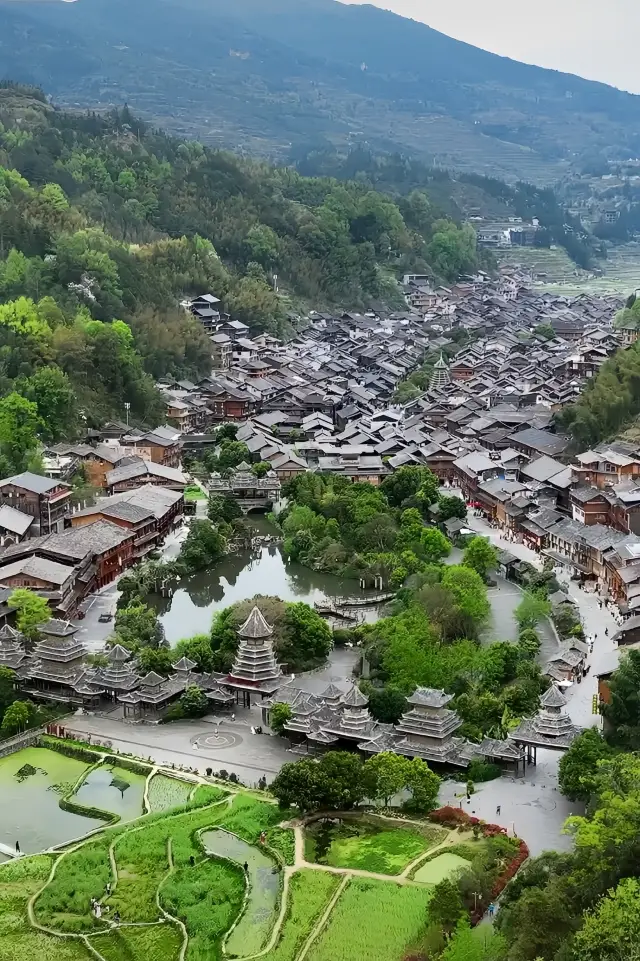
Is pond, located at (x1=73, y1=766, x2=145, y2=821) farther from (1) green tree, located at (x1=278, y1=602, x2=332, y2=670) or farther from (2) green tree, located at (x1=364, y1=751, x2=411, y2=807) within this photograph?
(1) green tree, located at (x1=278, y1=602, x2=332, y2=670)

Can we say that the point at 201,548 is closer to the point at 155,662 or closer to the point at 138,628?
the point at 138,628

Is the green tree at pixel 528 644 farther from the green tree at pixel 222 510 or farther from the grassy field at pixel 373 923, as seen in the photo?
the green tree at pixel 222 510

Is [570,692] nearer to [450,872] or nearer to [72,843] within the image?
[450,872]

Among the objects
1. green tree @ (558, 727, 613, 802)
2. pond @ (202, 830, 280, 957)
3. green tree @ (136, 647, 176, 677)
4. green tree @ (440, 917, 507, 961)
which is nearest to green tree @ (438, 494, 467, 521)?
green tree @ (136, 647, 176, 677)

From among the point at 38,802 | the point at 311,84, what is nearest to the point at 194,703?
the point at 38,802

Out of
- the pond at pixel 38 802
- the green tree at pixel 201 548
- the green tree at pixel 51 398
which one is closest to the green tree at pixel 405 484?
the green tree at pixel 201 548
